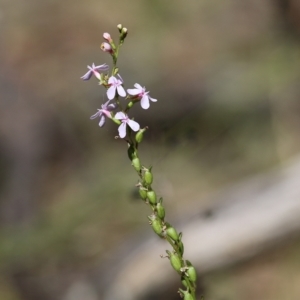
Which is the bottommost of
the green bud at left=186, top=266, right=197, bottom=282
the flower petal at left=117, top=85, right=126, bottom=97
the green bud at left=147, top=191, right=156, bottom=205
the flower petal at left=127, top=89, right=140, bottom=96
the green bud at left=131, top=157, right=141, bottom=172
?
the green bud at left=186, top=266, right=197, bottom=282

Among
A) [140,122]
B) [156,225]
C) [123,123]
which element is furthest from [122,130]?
[140,122]

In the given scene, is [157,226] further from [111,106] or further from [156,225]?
[111,106]

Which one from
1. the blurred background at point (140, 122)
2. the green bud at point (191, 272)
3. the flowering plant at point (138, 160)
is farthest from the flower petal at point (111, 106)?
the blurred background at point (140, 122)

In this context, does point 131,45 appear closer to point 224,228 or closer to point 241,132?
point 241,132

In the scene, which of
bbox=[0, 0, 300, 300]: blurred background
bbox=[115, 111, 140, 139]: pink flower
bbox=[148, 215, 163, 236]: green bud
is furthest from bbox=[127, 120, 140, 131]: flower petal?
bbox=[0, 0, 300, 300]: blurred background

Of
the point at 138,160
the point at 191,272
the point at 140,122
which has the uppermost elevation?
the point at 140,122

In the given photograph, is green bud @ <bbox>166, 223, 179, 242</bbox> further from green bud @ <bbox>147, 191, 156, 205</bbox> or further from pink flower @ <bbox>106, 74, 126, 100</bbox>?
pink flower @ <bbox>106, 74, 126, 100</bbox>

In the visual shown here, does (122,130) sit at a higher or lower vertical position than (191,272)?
higher

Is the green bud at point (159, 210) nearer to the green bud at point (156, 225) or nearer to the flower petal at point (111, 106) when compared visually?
the green bud at point (156, 225)

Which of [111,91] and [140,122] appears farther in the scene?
[140,122]
